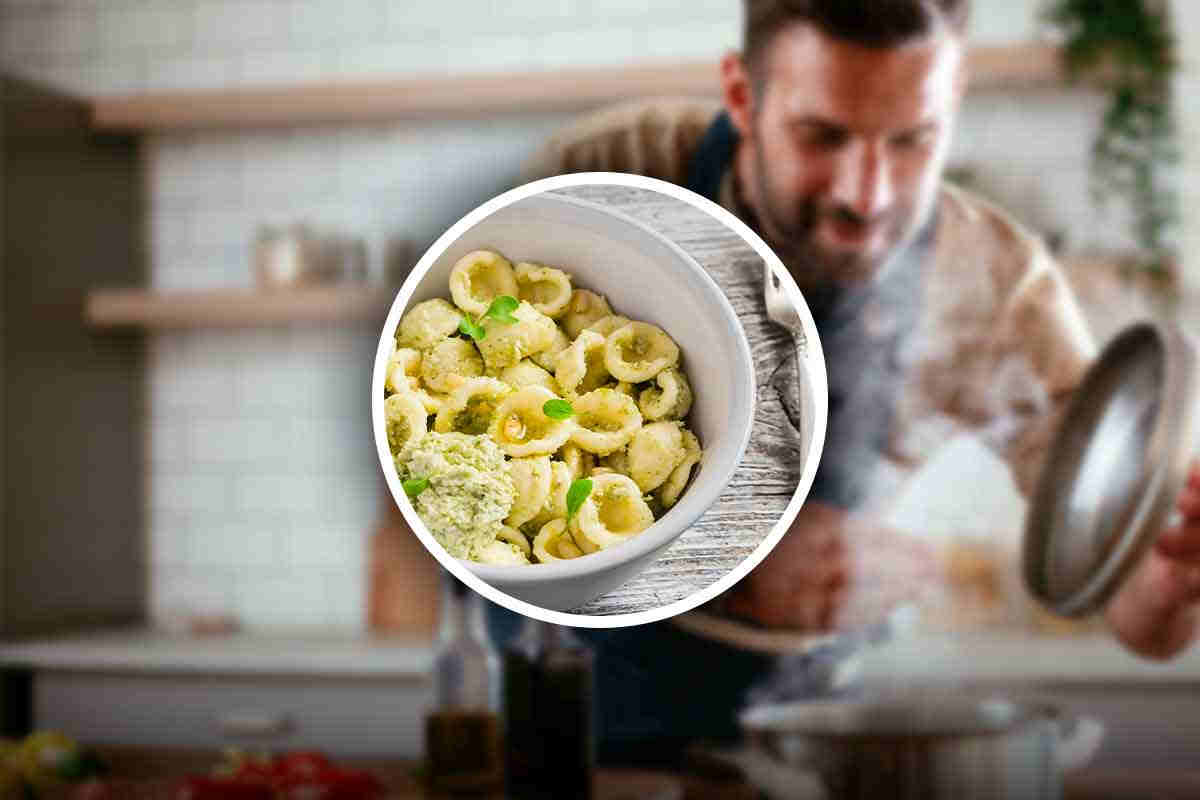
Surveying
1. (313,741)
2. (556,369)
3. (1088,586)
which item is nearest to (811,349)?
(556,369)

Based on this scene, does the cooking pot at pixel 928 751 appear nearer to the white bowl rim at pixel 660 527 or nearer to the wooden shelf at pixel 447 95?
the white bowl rim at pixel 660 527

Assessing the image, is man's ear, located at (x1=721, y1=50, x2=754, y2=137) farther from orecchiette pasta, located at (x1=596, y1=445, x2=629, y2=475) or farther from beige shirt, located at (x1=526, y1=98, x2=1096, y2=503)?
orecchiette pasta, located at (x1=596, y1=445, x2=629, y2=475)

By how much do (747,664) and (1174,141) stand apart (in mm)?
844

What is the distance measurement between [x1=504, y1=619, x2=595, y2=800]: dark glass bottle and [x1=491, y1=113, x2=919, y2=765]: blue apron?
596 millimetres

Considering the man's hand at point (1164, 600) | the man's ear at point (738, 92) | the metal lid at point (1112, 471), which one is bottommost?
the man's hand at point (1164, 600)

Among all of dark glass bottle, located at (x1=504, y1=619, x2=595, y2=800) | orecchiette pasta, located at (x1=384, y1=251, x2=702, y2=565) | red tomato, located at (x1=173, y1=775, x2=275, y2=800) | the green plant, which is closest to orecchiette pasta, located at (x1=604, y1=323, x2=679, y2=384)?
orecchiette pasta, located at (x1=384, y1=251, x2=702, y2=565)

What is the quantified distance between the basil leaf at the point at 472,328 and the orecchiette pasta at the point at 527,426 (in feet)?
0.04

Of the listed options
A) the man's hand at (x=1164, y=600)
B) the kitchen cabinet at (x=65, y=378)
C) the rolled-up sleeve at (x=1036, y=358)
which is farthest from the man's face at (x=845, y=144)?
the kitchen cabinet at (x=65, y=378)

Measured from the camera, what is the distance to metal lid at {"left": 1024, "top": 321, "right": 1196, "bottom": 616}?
3.26ft

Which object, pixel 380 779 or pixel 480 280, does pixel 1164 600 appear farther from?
pixel 480 280

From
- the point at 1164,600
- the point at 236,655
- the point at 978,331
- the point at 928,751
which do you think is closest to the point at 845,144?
the point at 978,331

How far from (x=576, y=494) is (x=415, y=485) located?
32mm

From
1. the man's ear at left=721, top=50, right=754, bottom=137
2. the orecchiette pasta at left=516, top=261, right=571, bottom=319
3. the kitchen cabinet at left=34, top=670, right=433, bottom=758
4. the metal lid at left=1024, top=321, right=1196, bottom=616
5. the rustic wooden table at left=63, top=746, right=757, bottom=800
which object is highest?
the man's ear at left=721, top=50, right=754, bottom=137

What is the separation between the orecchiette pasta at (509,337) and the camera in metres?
0.25
